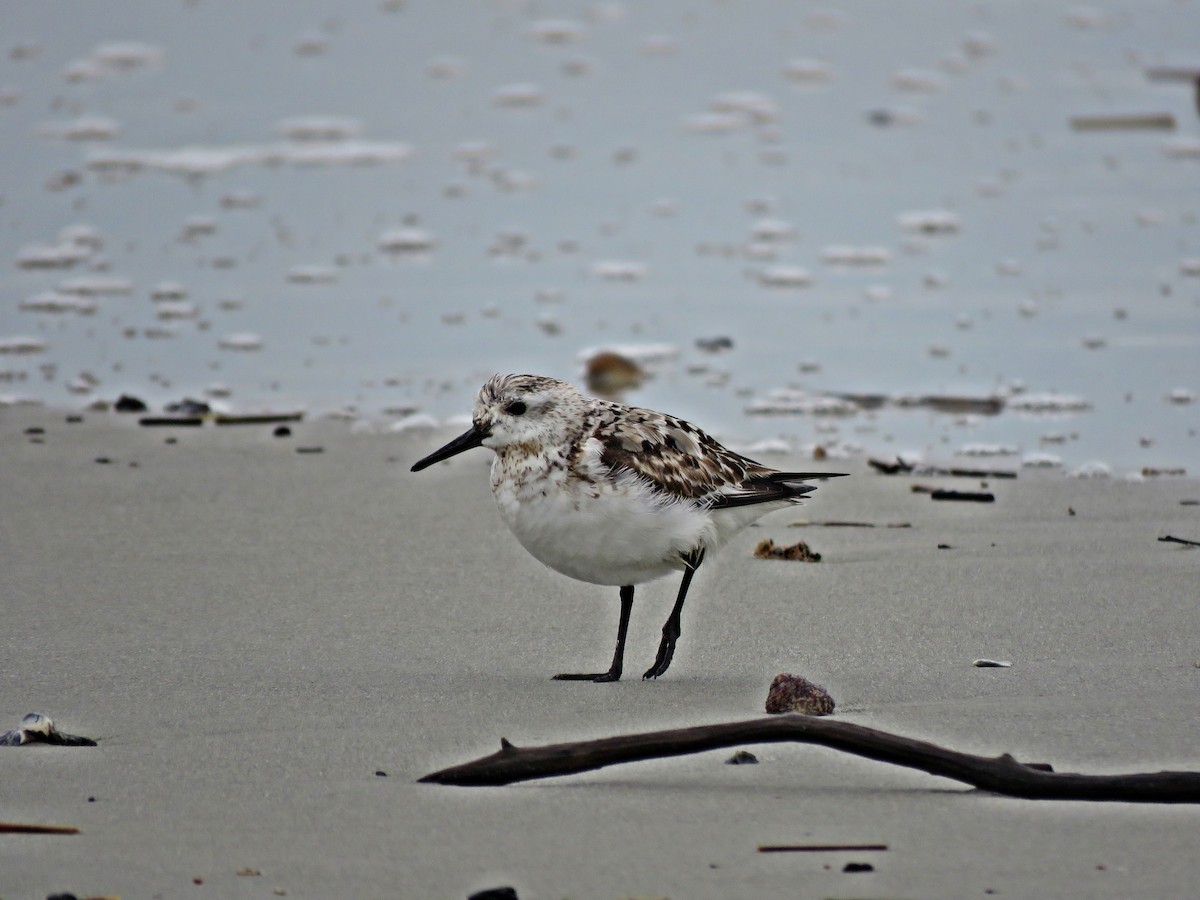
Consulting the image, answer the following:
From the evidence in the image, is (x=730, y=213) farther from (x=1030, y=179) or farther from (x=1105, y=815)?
(x=1105, y=815)

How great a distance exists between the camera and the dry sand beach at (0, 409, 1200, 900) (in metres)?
2.84

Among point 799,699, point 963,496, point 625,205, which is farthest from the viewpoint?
point 625,205

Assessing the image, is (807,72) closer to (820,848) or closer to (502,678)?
(502,678)

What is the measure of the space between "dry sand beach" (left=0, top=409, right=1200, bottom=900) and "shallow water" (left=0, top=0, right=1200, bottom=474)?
123 centimetres

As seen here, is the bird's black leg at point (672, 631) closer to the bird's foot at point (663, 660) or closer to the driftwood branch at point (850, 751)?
the bird's foot at point (663, 660)

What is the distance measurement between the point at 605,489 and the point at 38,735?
1.45 m

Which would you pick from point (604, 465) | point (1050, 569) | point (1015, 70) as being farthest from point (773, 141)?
point (604, 465)

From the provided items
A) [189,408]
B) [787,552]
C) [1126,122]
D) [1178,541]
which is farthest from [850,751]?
[1126,122]

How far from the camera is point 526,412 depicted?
429cm

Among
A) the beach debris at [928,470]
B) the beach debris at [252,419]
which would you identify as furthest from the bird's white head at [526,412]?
the beach debris at [252,419]

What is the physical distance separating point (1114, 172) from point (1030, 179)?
2.01 ft

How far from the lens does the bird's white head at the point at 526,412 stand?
13.9 feet

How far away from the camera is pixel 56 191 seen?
11023 mm

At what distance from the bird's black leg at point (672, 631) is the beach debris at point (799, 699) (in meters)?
0.49
